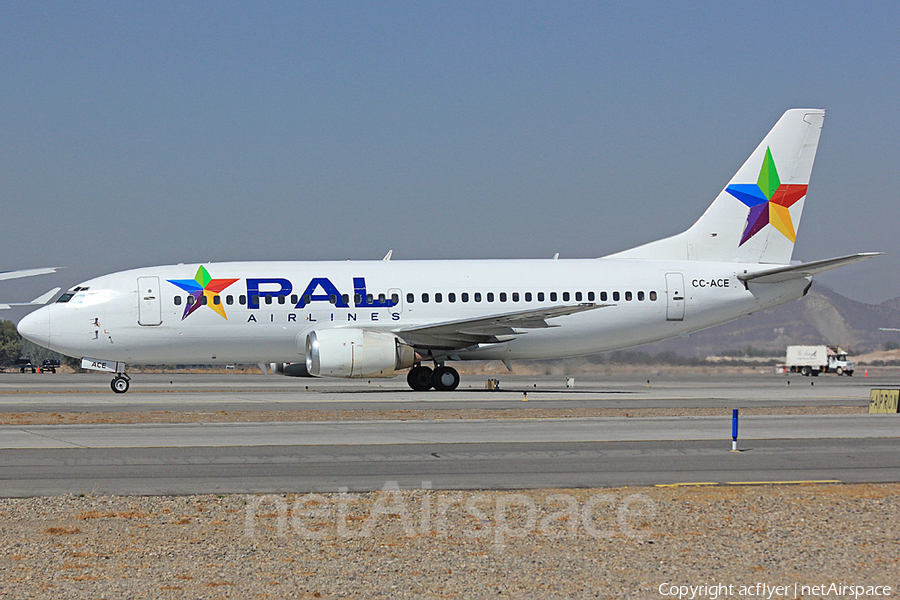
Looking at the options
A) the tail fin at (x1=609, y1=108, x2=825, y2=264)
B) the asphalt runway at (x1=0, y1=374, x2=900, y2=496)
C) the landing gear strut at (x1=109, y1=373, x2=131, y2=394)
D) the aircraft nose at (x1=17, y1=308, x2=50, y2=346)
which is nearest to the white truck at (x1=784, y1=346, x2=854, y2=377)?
the tail fin at (x1=609, y1=108, x2=825, y2=264)

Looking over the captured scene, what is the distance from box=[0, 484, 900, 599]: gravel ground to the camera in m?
7.85

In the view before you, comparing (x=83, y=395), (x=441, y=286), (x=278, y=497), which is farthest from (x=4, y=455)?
(x=441, y=286)

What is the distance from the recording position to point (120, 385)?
108 ft

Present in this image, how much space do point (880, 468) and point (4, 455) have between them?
14187 mm

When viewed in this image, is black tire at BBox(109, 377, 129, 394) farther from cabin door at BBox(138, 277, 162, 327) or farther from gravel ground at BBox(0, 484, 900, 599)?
gravel ground at BBox(0, 484, 900, 599)

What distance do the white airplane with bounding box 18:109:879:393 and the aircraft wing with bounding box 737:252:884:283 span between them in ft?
0.17

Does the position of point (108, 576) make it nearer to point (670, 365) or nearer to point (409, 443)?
point (409, 443)

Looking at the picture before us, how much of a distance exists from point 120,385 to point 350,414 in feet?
42.8

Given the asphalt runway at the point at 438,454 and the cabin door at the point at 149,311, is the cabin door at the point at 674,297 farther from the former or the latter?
the cabin door at the point at 149,311

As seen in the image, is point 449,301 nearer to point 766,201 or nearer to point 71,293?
point 766,201

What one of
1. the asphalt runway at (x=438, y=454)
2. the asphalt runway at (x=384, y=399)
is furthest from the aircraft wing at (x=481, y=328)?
the asphalt runway at (x=438, y=454)

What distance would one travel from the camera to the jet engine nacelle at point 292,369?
34.9 meters

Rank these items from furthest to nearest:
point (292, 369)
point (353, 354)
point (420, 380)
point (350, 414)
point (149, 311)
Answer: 1. point (292, 369)
2. point (420, 380)
3. point (149, 311)
4. point (353, 354)
5. point (350, 414)

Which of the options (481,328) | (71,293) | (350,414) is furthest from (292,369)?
(350,414)
